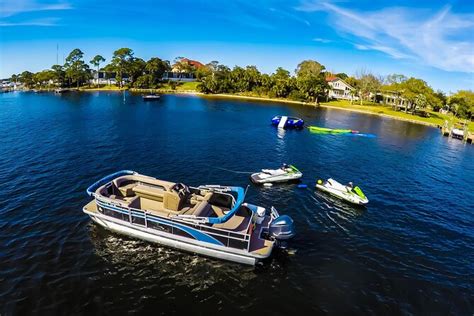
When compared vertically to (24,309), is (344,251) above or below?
above

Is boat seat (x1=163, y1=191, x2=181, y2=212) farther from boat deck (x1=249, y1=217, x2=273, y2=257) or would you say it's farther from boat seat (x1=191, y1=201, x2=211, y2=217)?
boat deck (x1=249, y1=217, x2=273, y2=257)

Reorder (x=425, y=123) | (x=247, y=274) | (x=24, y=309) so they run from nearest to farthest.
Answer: (x=24, y=309), (x=247, y=274), (x=425, y=123)

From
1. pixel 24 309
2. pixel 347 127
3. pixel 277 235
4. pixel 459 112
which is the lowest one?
pixel 24 309

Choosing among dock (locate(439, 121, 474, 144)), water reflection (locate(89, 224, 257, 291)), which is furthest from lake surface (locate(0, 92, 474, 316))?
dock (locate(439, 121, 474, 144))

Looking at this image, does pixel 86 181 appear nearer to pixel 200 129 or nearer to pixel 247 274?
pixel 247 274

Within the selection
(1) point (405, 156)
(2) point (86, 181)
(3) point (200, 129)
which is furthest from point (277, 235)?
(3) point (200, 129)

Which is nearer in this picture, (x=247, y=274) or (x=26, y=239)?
(x=247, y=274)

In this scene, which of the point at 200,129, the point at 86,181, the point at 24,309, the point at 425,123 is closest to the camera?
the point at 24,309
